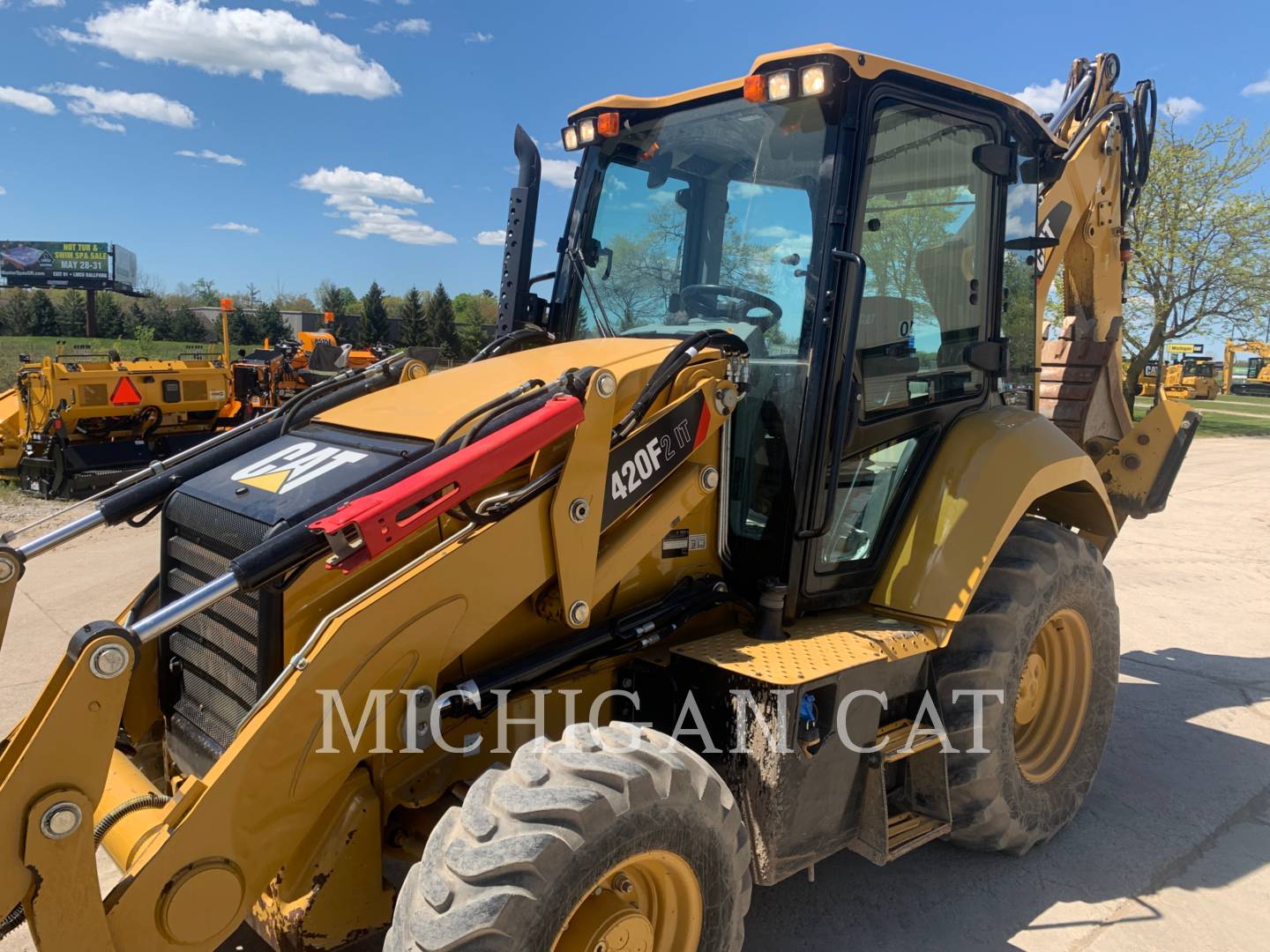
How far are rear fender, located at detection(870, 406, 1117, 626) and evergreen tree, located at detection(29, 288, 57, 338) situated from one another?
168 feet

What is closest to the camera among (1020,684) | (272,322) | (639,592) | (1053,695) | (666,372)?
(666,372)

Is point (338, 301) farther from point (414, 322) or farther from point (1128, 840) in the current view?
point (1128, 840)

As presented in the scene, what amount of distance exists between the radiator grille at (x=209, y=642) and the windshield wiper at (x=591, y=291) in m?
1.60

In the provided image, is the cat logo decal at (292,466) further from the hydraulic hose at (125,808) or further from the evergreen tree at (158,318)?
the evergreen tree at (158,318)

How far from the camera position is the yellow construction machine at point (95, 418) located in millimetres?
11164

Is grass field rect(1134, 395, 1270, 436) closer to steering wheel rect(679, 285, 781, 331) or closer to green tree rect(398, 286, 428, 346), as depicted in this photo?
steering wheel rect(679, 285, 781, 331)

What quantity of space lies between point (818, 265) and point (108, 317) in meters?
54.8

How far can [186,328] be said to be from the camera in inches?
1950

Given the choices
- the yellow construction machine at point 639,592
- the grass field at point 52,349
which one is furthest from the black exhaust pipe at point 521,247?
the grass field at point 52,349

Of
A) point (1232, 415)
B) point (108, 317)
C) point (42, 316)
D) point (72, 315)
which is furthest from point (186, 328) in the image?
point (1232, 415)

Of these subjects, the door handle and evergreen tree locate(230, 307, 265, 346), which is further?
evergreen tree locate(230, 307, 265, 346)

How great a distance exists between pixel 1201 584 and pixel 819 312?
647 cm

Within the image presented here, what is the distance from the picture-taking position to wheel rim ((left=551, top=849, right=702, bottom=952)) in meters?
2.26

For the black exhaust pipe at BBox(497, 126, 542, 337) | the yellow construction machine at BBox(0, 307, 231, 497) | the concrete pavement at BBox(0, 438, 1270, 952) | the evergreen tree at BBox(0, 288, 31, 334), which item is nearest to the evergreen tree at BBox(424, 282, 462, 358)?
the evergreen tree at BBox(0, 288, 31, 334)
